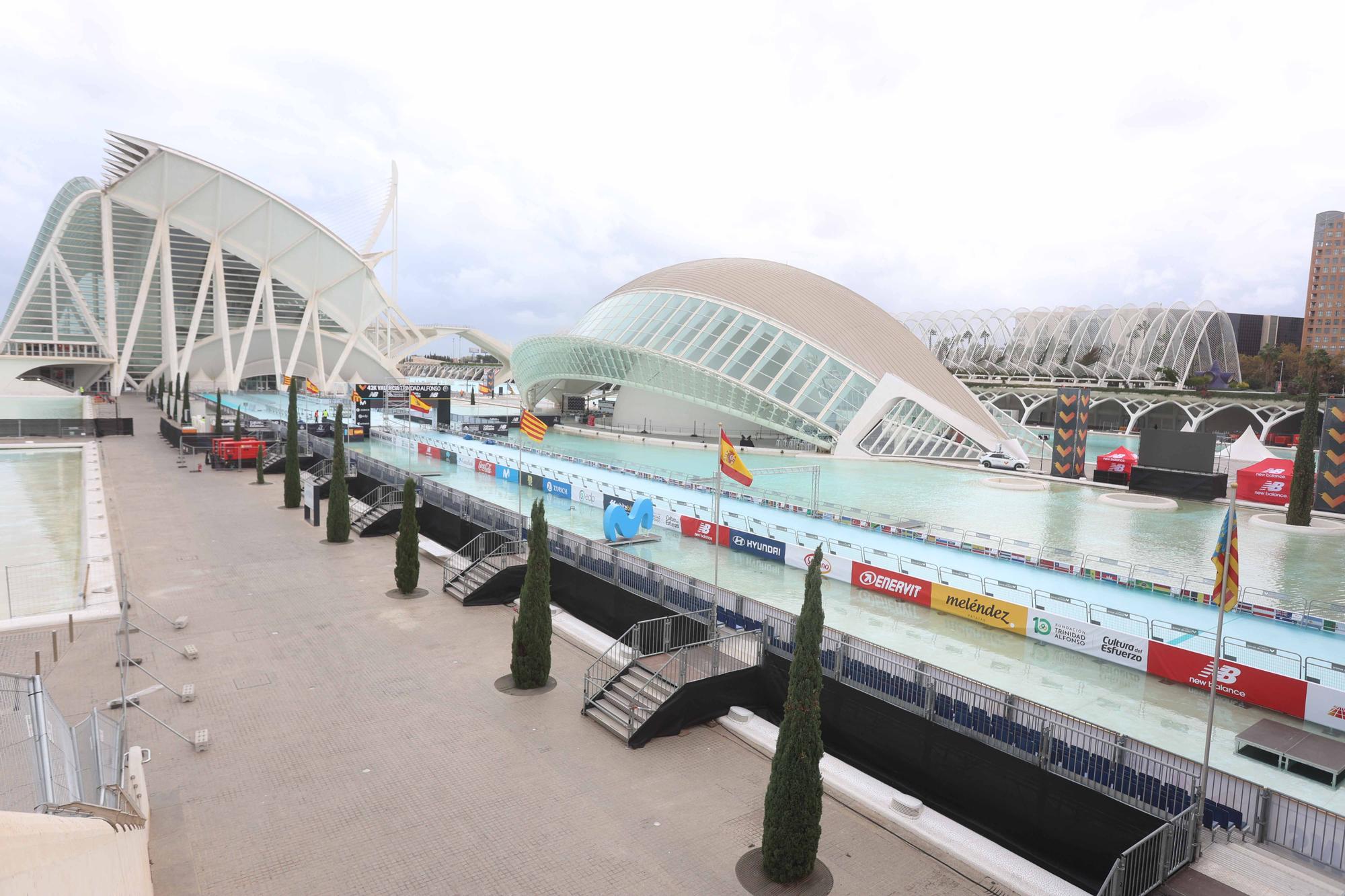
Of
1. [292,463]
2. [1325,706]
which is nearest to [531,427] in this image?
[292,463]

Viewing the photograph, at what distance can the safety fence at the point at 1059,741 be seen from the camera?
820 cm

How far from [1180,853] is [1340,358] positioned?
364ft

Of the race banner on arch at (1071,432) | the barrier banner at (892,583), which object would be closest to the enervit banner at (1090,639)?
the barrier banner at (892,583)

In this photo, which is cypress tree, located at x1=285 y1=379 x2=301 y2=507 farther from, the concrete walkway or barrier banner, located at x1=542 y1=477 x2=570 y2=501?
the concrete walkway

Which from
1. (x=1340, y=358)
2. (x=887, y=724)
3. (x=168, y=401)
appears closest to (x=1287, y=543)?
(x=887, y=724)

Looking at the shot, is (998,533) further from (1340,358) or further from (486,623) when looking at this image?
(1340,358)

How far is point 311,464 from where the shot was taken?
125 feet

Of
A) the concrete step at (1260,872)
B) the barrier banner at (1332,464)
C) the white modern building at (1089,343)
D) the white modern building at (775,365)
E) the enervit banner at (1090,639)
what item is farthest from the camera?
the white modern building at (1089,343)

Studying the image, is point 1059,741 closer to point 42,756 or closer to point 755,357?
point 42,756

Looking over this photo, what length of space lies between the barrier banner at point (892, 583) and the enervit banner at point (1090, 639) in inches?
88.6

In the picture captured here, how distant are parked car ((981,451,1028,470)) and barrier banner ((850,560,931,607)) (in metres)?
26.7

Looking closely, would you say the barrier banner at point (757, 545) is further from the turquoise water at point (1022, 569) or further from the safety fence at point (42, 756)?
the safety fence at point (42, 756)

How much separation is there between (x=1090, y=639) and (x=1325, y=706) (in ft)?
10.4

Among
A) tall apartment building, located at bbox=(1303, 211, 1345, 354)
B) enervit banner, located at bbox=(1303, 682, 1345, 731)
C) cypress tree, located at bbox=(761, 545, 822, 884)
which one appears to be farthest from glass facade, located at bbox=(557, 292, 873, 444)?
tall apartment building, located at bbox=(1303, 211, 1345, 354)
